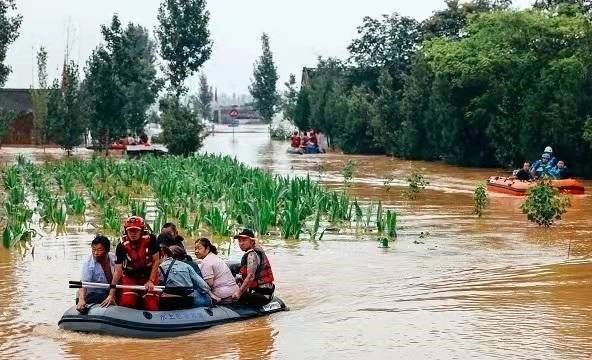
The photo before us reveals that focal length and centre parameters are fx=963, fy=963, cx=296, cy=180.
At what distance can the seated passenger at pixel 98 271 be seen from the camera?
32.3 ft

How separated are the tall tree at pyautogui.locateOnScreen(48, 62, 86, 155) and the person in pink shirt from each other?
32.4 m

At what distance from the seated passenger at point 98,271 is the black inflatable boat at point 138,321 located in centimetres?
22

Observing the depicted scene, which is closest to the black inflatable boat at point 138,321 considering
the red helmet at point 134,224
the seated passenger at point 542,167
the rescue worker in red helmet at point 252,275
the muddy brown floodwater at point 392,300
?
the muddy brown floodwater at point 392,300

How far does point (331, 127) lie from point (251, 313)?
161 ft

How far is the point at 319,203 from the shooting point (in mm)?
18359

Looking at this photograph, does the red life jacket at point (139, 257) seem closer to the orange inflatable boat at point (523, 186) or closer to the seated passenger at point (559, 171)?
the orange inflatable boat at point (523, 186)

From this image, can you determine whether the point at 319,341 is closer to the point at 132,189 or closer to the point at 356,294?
the point at 356,294

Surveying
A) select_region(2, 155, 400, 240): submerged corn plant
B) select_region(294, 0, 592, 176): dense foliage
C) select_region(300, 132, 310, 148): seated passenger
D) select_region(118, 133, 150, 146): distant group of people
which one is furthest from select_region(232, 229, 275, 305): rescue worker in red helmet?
select_region(300, 132, 310, 148): seated passenger

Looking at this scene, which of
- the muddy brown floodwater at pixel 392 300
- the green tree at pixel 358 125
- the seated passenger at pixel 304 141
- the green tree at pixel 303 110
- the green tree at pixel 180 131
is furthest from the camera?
the green tree at pixel 303 110

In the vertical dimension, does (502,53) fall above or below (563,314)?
above

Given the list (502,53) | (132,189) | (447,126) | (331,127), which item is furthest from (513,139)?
(331,127)

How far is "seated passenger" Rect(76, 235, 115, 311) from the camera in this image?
985 centimetres

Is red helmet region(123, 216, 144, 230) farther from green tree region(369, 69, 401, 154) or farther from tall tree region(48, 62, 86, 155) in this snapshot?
green tree region(369, 69, 401, 154)

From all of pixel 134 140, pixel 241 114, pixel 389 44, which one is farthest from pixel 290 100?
pixel 241 114
